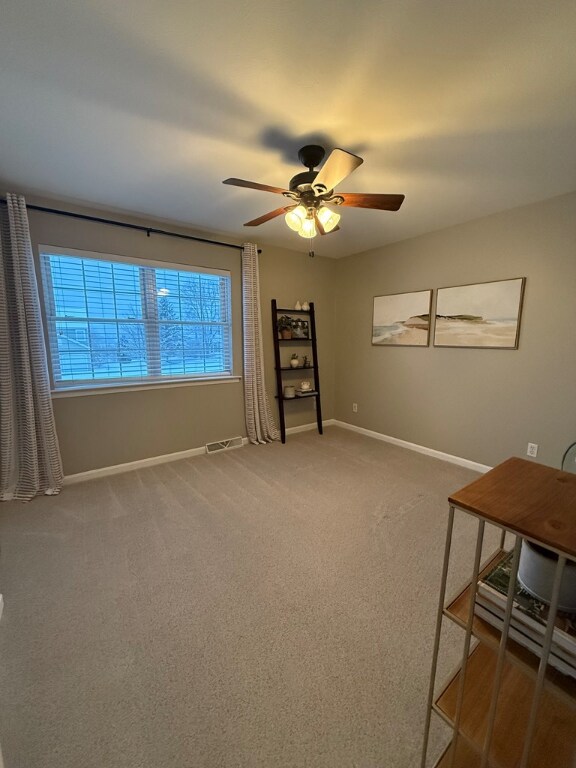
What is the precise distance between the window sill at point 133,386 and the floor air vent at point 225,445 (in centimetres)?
70

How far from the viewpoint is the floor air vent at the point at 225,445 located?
139 inches

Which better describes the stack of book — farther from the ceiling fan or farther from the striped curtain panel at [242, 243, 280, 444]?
the striped curtain panel at [242, 243, 280, 444]

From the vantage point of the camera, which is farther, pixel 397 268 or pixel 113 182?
pixel 397 268

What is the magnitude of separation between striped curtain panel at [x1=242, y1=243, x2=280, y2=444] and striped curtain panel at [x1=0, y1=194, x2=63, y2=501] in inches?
73.7

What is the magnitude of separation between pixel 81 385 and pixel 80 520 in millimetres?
1209

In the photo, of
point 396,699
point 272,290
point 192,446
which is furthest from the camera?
point 272,290

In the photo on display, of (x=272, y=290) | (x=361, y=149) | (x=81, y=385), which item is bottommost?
(x=81, y=385)

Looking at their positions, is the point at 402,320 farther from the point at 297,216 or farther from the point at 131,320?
the point at 131,320

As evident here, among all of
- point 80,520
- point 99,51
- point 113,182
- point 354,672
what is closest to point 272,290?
point 113,182

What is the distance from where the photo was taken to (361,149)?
1847mm

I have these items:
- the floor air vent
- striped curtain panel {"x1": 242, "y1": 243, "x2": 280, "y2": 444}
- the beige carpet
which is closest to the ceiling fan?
striped curtain panel {"x1": 242, "y1": 243, "x2": 280, "y2": 444}

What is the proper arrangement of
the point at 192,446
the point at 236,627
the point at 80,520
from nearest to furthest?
1. the point at 236,627
2. the point at 80,520
3. the point at 192,446

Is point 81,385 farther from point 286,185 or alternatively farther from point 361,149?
point 361,149

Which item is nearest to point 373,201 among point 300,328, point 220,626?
point 300,328
